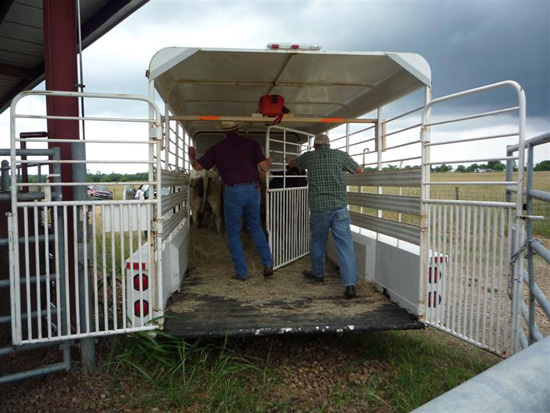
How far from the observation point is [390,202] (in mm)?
4836

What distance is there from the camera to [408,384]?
3.74m

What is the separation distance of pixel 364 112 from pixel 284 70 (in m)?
1.89

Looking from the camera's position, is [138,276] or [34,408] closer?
[34,408]

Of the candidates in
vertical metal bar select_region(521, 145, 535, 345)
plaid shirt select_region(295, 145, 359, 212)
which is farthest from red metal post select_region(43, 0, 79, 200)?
vertical metal bar select_region(521, 145, 535, 345)

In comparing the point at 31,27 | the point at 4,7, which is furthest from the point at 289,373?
the point at 31,27

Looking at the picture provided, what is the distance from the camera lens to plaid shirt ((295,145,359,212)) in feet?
17.4

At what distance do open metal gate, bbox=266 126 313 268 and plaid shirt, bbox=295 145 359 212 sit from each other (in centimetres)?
74

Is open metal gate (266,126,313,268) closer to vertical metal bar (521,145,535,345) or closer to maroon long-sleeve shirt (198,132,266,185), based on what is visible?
maroon long-sleeve shirt (198,132,266,185)

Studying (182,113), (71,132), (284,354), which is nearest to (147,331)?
(284,354)

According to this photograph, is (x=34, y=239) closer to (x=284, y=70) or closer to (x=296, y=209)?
(x=284, y=70)

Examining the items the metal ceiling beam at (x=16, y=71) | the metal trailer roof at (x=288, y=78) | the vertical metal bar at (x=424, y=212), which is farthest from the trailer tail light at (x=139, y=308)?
the metal ceiling beam at (x=16, y=71)

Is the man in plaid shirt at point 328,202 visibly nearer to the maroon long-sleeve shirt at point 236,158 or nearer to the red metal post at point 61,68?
the maroon long-sleeve shirt at point 236,158

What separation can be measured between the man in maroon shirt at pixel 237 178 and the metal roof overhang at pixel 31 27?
2.49 metres

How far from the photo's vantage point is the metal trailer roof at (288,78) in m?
4.32
